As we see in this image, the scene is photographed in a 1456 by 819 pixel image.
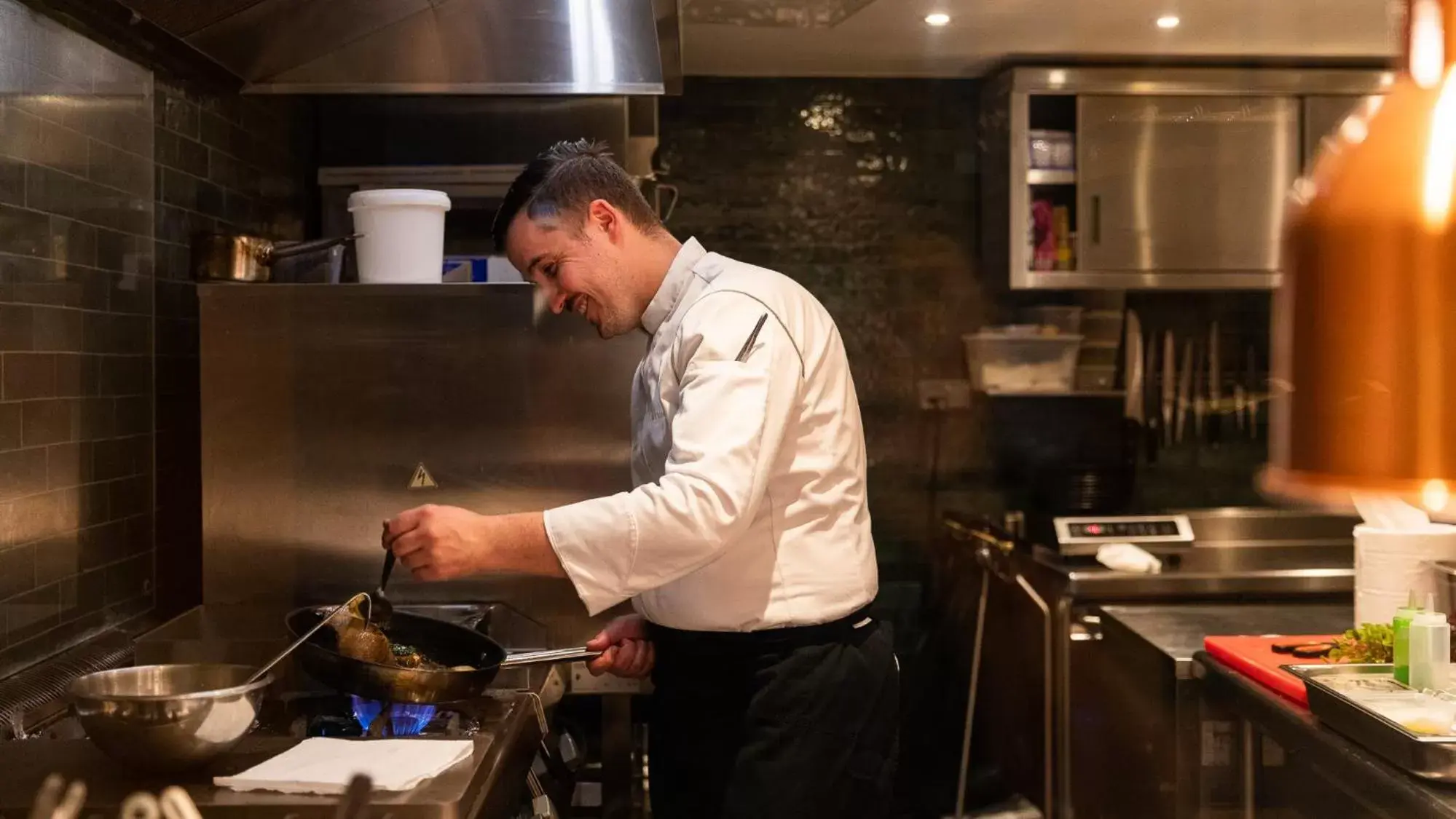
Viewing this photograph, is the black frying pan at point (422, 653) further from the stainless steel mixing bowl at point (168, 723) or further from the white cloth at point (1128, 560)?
the white cloth at point (1128, 560)

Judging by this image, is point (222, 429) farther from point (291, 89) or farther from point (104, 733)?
point (104, 733)

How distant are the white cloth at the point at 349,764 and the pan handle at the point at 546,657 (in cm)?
25

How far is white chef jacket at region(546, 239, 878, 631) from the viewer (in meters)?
1.68

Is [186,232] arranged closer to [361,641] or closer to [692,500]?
[361,641]

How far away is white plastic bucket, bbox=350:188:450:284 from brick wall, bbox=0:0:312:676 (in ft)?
1.35

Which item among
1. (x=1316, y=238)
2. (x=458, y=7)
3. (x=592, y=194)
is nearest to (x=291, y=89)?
(x=458, y=7)

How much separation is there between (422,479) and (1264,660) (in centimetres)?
168

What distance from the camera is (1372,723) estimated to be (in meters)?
1.75

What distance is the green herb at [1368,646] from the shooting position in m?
2.07

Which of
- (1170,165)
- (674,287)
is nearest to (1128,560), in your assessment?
(1170,165)

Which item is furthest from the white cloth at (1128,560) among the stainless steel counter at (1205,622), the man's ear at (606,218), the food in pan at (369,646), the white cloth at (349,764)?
the white cloth at (349,764)

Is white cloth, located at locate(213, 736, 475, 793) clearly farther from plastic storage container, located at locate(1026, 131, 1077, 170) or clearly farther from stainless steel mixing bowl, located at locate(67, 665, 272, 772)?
plastic storage container, located at locate(1026, 131, 1077, 170)

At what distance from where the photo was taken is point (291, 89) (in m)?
2.80

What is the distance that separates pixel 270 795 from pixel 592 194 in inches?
39.9
